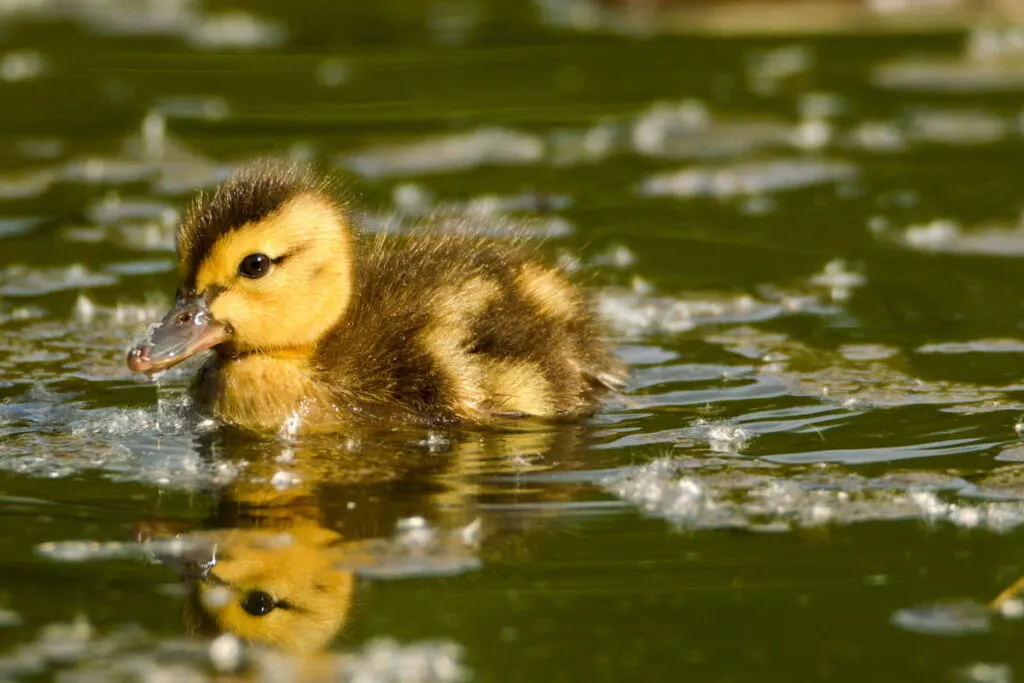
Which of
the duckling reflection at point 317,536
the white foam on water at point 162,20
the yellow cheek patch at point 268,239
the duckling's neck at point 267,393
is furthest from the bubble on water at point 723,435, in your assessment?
the white foam on water at point 162,20

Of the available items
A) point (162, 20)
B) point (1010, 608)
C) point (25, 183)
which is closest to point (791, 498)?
point (1010, 608)

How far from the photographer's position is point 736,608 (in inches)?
165

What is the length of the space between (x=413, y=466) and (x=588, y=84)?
256 inches

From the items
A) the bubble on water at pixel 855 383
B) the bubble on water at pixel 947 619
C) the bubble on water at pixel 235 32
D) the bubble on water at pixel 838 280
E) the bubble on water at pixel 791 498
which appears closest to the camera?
the bubble on water at pixel 947 619

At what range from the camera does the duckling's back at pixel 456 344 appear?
582cm

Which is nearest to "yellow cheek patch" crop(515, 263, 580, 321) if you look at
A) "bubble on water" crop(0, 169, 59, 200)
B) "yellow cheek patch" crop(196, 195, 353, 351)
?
"yellow cheek patch" crop(196, 195, 353, 351)

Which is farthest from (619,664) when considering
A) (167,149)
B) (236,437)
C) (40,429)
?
(167,149)

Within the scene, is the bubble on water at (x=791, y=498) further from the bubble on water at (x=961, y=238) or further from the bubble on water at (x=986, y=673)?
the bubble on water at (x=961, y=238)

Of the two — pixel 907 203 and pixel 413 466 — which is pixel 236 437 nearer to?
pixel 413 466

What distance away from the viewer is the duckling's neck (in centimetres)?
580

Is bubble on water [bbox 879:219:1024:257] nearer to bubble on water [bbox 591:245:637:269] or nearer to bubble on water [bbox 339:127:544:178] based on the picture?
bubble on water [bbox 591:245:637:269]

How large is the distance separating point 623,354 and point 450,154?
3.25 m

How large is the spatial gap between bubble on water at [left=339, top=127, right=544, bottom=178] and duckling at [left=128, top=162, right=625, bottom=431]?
341 cm

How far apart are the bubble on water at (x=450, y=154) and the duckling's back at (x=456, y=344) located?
3.30 metres
